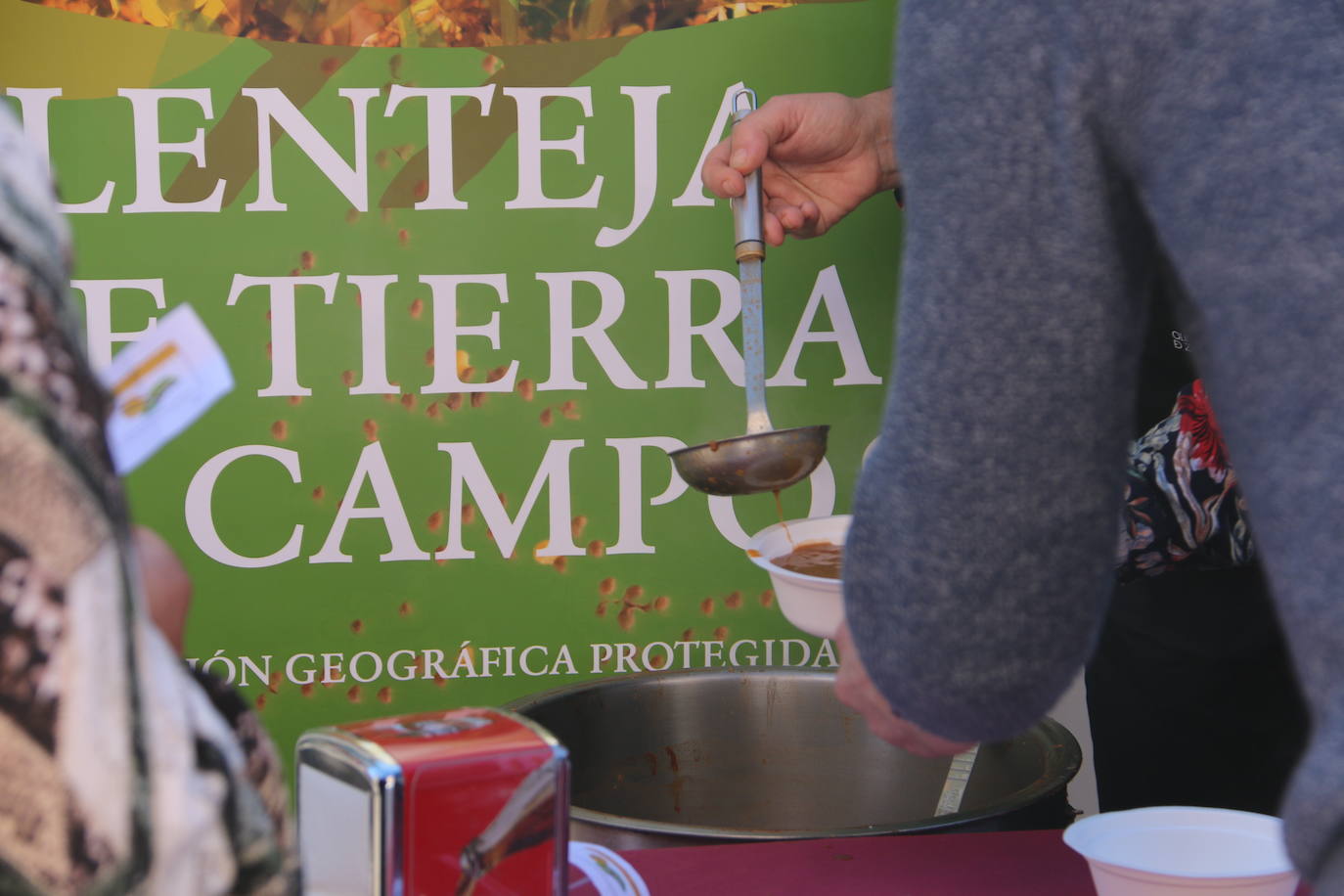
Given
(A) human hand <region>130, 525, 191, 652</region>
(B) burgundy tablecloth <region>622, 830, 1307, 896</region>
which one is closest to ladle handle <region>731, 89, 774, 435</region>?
(B) burgundy tablecloth <region>622, 830, 1307, 896</region>

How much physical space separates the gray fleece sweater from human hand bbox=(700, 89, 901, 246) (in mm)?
1038

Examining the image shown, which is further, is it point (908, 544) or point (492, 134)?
point (492, 134)

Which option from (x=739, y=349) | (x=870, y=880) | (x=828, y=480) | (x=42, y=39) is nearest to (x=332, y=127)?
(x=42, y=39)

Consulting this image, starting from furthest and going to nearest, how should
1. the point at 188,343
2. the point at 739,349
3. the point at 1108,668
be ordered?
1. the point at 739,349
2. the point at 1108,668
3. the point at 188,343

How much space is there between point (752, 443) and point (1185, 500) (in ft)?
1.66

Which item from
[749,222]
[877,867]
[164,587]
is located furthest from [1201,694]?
[164,587]

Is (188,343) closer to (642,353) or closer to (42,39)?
(642,353)

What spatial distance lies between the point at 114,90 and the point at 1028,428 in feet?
5.62

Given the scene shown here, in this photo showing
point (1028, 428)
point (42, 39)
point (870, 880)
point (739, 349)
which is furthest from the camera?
point (739, 349)

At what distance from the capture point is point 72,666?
347 millimetres

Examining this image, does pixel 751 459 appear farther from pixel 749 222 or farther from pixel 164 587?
pixel 164 587

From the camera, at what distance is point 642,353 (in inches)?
77.0

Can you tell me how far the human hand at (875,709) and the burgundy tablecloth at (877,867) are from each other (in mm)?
235

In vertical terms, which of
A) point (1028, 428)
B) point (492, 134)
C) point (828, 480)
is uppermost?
point (492, 134)
